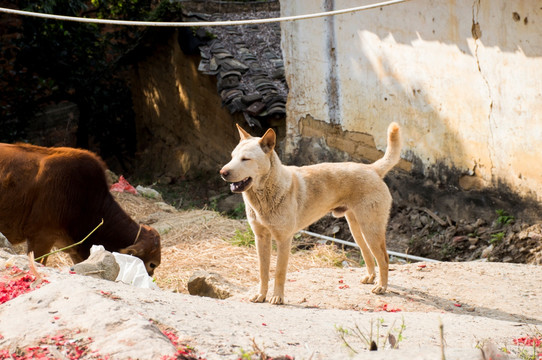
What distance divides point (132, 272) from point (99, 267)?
32.6 inches

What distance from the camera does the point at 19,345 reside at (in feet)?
11.5

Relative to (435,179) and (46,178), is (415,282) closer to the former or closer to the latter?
(435,179)

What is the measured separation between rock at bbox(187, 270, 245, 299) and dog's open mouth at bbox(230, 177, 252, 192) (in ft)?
4.59

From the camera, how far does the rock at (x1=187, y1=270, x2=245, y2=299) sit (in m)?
6.63

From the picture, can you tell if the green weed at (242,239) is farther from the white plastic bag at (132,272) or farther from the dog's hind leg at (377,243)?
the dog's hind leg at (377,243)

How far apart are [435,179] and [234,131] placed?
4610 millimetres

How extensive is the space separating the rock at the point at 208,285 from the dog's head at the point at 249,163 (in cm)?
140

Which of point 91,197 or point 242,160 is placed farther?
point 91,197

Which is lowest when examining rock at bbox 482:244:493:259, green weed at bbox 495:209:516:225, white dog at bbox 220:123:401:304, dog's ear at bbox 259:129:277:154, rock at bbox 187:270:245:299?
rock at bbox 482:244:493:259

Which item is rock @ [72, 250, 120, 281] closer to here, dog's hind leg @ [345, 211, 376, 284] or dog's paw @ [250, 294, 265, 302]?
dog's paw @ [250, 294, 265, 302]

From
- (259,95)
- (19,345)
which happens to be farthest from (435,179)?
Result: (19,345)

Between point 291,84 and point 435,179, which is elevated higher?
point 291,84

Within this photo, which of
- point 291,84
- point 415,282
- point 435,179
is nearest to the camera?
point 415,282

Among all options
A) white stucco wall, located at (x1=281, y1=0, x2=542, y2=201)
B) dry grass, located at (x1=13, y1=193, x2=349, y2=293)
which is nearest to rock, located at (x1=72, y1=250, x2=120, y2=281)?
dry grass, located at (x1=13, y1=193, x2=349, y2=293)
